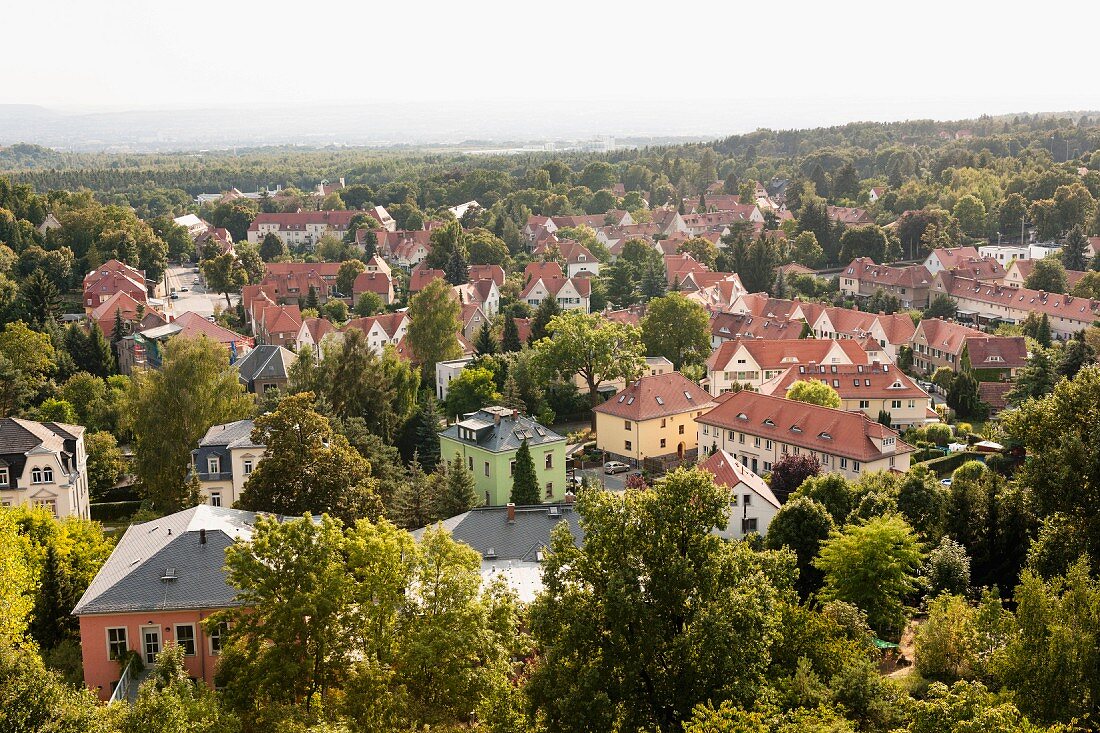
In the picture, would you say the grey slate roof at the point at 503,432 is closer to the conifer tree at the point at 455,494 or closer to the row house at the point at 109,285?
the conifer tree at the point at 455,494

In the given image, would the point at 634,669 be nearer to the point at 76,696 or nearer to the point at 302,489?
the point at 76,696

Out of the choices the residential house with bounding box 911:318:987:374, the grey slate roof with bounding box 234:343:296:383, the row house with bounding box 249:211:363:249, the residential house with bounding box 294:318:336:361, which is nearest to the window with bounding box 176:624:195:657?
the grey slate roof with bounding box 234:343:296:383

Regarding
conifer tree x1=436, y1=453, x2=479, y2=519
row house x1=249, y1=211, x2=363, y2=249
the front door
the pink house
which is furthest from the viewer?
row house x1=249, y1=211, x2=363, y2=249

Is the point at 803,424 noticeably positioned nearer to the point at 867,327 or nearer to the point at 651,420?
the point at 651,420

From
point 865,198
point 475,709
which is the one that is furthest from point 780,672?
Answer: point 865,198

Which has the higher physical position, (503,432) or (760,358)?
(503,432)

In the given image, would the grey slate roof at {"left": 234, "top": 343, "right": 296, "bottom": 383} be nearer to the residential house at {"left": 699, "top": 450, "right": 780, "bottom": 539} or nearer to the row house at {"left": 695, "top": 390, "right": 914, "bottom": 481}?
the row house at {"left": 695, "top": 390, "right": 914, "bottom": 481}

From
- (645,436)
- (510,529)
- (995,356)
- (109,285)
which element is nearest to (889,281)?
(995,356)
